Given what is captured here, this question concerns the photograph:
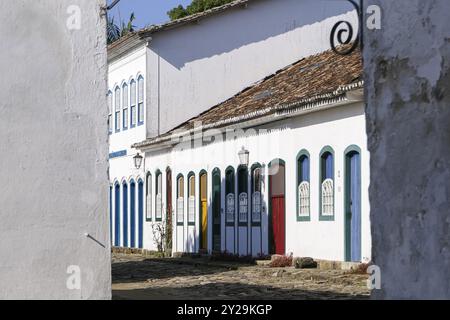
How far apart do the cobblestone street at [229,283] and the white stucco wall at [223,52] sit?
23.6ft

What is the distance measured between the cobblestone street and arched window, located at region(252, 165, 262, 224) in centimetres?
145

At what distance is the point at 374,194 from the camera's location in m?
7.64

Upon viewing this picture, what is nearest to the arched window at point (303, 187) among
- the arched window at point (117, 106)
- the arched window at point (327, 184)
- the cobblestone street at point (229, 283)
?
the arched window at point (327, 184)

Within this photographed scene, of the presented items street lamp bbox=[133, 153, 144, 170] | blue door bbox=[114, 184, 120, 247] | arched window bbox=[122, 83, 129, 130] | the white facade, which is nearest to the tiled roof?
street lamp bbox=[133, 153, 144, 170]

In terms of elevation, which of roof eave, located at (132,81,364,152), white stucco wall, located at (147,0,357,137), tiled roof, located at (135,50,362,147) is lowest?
roof eave, located at (132,81,364,152)

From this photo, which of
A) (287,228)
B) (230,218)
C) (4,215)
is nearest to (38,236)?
(4,215)

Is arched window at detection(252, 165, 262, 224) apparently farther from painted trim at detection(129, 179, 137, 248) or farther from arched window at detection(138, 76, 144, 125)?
painted trim at detection(129, 179, 137, 248)

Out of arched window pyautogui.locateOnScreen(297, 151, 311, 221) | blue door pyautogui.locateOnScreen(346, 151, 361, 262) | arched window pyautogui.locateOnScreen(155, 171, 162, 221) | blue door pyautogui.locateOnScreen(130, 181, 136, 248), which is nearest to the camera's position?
blue door pyautogui.locateOnScreen(346, 151, 361, 262)

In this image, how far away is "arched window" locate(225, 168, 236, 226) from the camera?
27.6 m

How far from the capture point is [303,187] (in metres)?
23.8

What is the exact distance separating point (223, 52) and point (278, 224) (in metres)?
8.83

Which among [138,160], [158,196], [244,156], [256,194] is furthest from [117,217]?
[256,194]

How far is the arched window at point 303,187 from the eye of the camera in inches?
926

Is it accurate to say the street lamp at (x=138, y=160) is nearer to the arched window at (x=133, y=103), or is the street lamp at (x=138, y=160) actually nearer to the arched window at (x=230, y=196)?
the arched window at (x=133, y=103)
